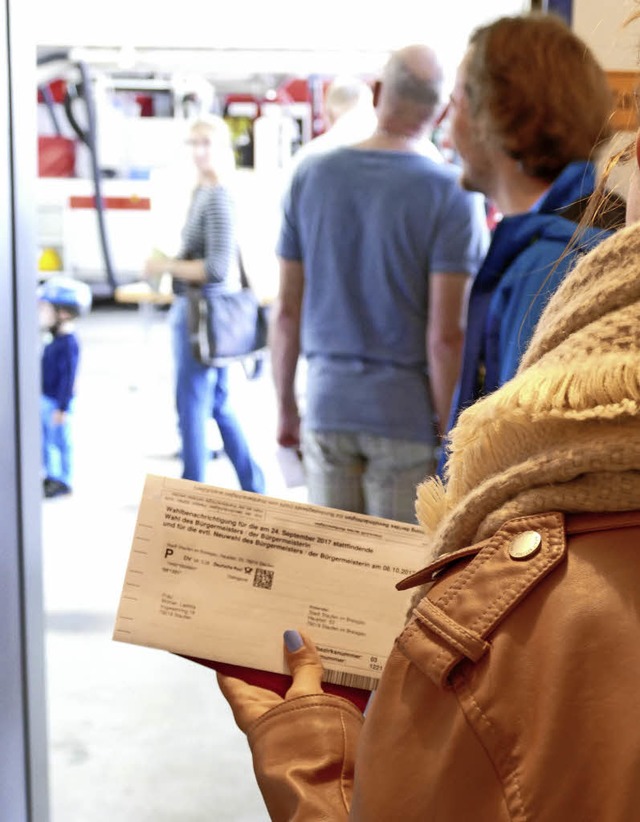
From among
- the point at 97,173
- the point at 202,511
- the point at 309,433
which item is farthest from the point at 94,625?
the point at 97,173

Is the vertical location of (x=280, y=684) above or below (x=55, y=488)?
above

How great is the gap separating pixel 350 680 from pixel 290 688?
0.06 metres

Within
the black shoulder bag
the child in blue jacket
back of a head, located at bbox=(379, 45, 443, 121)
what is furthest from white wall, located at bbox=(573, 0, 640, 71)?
the child in blue jacket

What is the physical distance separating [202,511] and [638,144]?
1.88 feet

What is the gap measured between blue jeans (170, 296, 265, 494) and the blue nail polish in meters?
3.15

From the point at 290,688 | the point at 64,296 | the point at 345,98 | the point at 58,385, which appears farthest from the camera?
the point at 64,296

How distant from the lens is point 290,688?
0.95 m

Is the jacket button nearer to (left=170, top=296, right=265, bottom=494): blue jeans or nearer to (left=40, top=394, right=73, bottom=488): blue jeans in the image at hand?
(left=170, top=296, right=265, bottom=494): blue jeans

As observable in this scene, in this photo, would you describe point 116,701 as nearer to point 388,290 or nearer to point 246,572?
point 388,290

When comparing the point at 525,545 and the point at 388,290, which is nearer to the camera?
the point at 525,545

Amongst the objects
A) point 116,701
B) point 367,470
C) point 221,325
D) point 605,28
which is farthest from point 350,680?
point 221,325

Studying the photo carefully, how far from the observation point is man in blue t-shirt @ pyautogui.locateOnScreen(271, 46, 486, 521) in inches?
94.0

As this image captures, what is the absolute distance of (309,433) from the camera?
2.55 meters

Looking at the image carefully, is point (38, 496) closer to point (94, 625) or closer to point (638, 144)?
point (638, 144)
